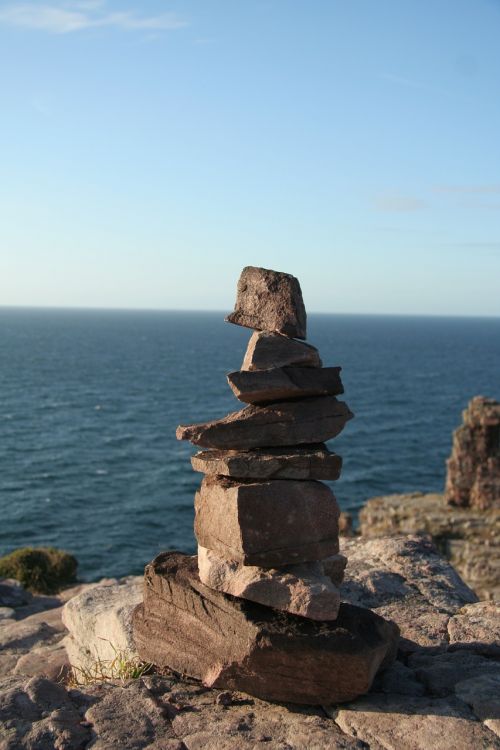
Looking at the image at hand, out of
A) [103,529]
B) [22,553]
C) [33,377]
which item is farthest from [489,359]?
[22,553]

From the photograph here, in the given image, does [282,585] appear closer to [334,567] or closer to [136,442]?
[334,567]

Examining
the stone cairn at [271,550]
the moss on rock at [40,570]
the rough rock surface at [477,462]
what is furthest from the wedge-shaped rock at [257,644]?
the rough rock surface at [477,462]

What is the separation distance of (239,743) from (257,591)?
1987mm

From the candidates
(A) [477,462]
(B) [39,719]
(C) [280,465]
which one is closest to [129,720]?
(B) [39,719]

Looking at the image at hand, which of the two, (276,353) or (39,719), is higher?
(276,353)

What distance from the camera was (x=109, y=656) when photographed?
45.3ft

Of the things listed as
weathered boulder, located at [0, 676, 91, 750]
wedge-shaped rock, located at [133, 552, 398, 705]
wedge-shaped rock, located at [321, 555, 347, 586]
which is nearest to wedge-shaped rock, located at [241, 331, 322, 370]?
wedge-shaped rock, located at [321, 555, 347, 586]

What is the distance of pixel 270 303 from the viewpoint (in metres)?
11.6

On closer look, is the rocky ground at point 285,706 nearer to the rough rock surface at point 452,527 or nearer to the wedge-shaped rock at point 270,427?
the wedge-shaped rock at point 270,427

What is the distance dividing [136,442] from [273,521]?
68.9 metres

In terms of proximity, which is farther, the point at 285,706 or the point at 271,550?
the point at 271,550

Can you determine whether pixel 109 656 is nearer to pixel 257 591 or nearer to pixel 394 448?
pixel 257 591

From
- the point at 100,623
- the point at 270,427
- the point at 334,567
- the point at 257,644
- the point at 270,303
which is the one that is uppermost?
the point at 270,303

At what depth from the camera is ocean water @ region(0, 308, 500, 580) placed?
51125 mm
